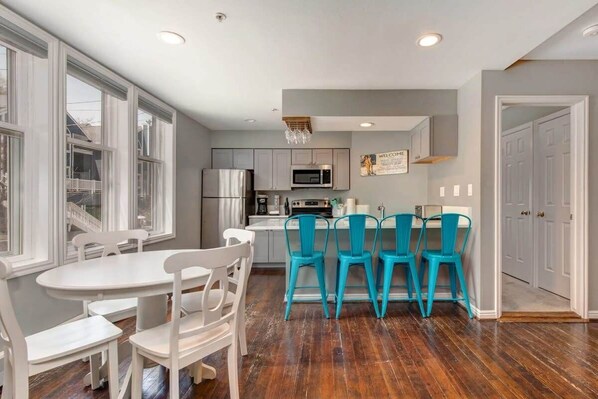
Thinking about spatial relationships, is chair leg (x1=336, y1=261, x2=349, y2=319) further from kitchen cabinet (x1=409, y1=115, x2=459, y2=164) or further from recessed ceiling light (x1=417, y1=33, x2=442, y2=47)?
recessed ceiling light (x1=417, y1=33, x2=442, y2=47)

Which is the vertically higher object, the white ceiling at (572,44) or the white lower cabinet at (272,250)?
the white ceiling at (572,44)

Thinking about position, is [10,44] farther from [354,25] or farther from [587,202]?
[587,202]

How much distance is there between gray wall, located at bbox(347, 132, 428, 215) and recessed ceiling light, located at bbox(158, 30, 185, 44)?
3.24m

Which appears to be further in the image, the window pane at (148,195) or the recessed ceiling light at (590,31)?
the window pane at (148,195)

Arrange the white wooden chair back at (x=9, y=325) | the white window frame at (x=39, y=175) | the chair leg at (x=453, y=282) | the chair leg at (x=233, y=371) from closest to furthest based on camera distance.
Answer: the white wooden chair back at (x=9, y=325) → the chair leg at (x=233, y=371) → the white window frame at (x=39, y=175) → the chair leg at (x=453, y=282)

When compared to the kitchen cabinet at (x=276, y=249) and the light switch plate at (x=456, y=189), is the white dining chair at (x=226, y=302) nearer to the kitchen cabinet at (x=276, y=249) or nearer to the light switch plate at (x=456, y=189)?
the light switch plate at (x=456, y=189)

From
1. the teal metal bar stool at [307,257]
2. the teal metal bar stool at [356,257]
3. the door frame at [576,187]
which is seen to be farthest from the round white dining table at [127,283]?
the door frame at [576,187]

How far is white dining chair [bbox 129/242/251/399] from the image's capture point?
128cm

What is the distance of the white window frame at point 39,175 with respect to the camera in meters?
2.09

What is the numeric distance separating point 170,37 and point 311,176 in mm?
3203

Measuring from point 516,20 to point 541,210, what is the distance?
2488mm

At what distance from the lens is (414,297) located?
126 inches

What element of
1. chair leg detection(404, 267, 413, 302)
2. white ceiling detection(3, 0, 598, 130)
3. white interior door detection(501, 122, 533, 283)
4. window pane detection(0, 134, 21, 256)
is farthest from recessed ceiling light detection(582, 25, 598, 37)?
window pane detection(0, 134, 21, 256)

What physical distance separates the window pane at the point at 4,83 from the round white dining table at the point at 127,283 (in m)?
1.20
